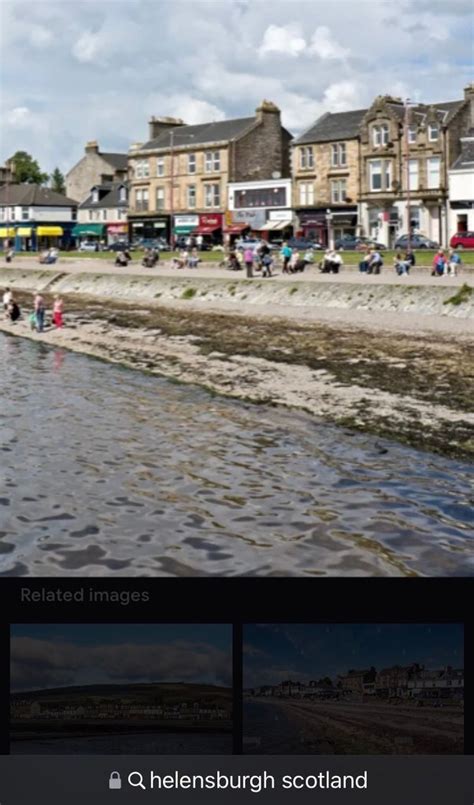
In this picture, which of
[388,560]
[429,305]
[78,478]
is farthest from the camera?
[429,305]

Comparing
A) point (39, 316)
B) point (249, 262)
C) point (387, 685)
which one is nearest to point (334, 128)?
point (249, 262)

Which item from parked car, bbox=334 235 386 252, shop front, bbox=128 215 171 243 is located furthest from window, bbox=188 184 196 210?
parked car, bbox=334 235 386 252

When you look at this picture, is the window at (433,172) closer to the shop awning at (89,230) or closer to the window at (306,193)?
the window at (306,193)

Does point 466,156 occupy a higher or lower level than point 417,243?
higher

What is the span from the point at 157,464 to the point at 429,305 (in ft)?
75.1

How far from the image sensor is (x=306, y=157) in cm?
8444

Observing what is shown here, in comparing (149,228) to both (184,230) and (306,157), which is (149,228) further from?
(306,157)

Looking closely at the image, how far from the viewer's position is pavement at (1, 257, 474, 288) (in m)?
43.4

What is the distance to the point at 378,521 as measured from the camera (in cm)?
1380

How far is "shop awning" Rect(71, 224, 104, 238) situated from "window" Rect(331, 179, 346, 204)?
3012cm

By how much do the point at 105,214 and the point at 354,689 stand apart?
10212 cm

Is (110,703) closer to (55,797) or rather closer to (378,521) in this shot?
(55,797)

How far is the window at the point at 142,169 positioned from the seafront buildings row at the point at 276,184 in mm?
110

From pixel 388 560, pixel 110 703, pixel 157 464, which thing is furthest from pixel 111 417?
pixel 110 703
